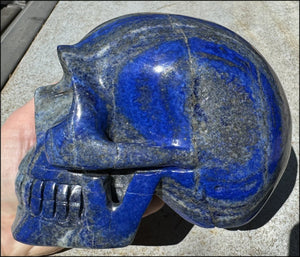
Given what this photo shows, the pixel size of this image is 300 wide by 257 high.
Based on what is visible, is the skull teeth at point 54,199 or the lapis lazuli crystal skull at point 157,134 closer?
the lapis lazuli crystal skull at point 157,134

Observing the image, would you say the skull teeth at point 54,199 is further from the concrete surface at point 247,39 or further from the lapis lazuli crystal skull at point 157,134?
the concrete surface at point 247,39

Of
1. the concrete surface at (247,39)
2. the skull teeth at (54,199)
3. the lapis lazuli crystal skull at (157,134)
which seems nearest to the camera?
the lapis lazuli crystal skull at (157,134)

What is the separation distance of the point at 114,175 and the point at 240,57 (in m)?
0.58

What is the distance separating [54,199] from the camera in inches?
42.8

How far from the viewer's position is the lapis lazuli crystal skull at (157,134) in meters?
0.97

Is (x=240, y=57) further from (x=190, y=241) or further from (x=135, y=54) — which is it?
(x=190, y=241)

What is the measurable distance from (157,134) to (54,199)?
43 centimetres

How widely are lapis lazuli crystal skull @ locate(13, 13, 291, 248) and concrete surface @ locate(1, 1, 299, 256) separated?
1.87 feet

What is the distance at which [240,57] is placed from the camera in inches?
40.1

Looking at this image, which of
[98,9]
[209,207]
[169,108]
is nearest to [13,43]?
[98,9]

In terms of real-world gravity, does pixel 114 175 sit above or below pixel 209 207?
above

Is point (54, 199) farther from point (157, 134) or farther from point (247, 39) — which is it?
point (247, 39)

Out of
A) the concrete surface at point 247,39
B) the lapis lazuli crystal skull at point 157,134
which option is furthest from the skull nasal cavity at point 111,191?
the concrete surface at point 247,39

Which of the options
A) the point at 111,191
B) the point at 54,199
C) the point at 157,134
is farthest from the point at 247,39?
the point at 54,199
